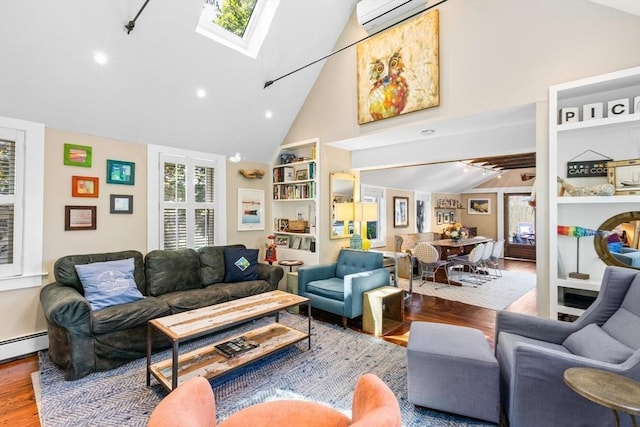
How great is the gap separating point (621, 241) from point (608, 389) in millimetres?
1776

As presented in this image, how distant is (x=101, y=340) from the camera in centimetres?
248

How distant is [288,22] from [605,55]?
3160 mm

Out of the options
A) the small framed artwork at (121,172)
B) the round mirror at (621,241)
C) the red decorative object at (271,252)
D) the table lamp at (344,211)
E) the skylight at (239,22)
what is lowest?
the red decorative object at (271,252)

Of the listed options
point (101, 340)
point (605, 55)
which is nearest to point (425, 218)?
point (605, 55)

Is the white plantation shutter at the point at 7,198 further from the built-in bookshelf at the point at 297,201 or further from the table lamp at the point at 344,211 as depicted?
the table lamp at the point at 344,211

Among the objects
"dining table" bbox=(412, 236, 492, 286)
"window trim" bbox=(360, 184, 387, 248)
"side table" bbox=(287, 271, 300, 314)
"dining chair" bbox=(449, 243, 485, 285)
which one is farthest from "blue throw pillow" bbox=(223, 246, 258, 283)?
"dining chair" bbox=(449, 243, 485, 285)

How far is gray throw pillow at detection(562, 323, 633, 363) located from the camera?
64.5 inches

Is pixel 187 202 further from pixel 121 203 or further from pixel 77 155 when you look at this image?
pixel 77 155

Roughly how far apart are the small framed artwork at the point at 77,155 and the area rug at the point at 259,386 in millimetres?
1947

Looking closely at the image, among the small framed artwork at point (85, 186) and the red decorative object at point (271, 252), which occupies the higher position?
the small framed artwork at point (85, 186)

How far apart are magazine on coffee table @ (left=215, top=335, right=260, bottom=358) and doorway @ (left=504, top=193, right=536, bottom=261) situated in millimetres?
9314

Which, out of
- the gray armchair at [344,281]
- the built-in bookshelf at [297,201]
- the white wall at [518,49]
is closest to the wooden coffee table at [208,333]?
the gray armchair at [344,281]

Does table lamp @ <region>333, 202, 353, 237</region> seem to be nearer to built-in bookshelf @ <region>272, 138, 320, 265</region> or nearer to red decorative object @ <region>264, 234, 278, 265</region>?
built-in bookshelf @ <region>272, 138, 320, 265</region>

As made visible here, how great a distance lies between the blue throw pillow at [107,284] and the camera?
275 cm
